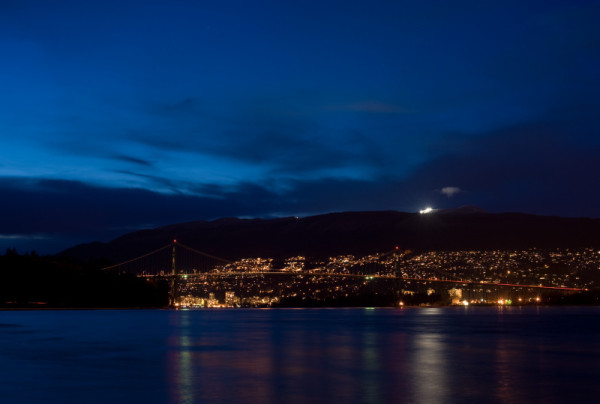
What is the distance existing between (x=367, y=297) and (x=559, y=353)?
127 meters

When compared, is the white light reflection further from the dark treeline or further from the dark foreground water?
the dark treeline

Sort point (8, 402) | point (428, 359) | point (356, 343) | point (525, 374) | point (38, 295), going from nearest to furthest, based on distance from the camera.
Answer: point (8, 402), point (525, 374), point (428, 359), point (356, 343), point (38, 295)

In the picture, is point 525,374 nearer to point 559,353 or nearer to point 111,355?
point 559,353

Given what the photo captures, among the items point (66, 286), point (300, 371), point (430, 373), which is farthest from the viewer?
point (66, 286)

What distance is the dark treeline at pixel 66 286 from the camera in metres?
91.6

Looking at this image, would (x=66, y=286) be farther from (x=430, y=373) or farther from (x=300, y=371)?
(x=430, y=373)

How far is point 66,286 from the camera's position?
9638cm

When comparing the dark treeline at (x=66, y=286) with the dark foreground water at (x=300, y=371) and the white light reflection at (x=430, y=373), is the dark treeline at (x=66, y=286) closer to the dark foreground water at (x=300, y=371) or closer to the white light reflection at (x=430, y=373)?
the dark foreground water at (x=300, y=371)

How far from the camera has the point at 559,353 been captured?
89.1ft

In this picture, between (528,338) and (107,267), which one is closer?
(528,338)

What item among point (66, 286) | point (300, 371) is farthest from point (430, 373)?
point (66, 286)

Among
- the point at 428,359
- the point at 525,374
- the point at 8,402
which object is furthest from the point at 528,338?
the point at 8,402

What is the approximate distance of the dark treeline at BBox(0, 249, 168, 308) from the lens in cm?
9156

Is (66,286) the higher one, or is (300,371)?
(66,286)
